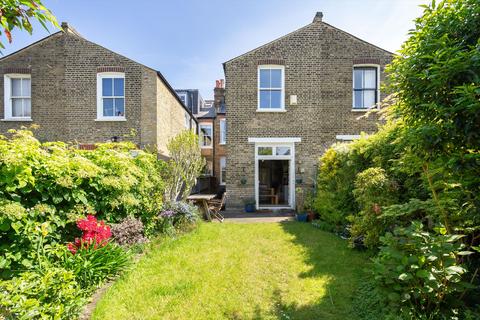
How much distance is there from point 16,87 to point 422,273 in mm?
15588

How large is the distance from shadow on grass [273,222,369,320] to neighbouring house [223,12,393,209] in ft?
15.2

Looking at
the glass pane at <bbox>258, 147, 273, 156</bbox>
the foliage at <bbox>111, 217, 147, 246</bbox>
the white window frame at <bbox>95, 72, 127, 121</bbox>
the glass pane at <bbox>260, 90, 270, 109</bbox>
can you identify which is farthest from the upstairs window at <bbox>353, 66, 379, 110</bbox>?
the foliage at <bbox>111, 217, 147, 246</bbox>

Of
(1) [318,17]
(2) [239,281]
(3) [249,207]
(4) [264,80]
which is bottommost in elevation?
(3) [249,207]

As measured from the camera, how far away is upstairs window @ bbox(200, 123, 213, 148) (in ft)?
68.9

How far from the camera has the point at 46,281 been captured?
2.82 metres

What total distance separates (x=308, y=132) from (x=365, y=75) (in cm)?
378

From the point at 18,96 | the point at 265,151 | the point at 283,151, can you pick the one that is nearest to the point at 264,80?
the point at 265,151

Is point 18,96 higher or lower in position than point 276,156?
higher

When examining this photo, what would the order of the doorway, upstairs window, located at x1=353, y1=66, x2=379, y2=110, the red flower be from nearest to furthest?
the red flower
upstairs window, located at x1=353, y1=66, x2=379, y2=110
the doorway

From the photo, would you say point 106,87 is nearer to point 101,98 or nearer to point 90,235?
point 101,98

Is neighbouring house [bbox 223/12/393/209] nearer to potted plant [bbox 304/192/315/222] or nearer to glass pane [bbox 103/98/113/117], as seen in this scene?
potted plant [bbox 304/192/315/222]

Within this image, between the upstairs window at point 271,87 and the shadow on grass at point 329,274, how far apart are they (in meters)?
6.24

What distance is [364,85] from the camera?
39.1ft

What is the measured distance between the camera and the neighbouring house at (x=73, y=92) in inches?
455
